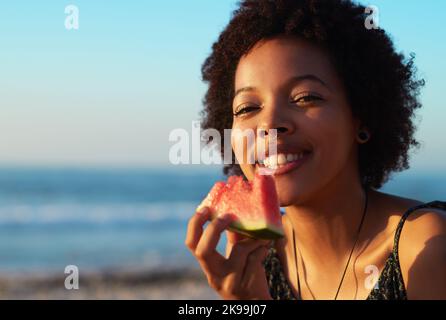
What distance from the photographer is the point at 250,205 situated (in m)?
3.50

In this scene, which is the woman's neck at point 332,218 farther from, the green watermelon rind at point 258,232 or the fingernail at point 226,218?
the fingernail at point 226,218

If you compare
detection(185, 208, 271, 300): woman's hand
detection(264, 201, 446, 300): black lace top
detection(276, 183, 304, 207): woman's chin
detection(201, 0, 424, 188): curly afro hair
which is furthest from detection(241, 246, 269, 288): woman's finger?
detection(201, 0, 424, 188): curly afro hair

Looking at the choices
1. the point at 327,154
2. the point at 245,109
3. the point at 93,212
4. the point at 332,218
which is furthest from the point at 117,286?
the point at 93,212

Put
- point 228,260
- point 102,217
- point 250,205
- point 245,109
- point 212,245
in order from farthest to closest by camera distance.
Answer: point 102,217, point 245,109, point 250,205, point 228,260, point 212,245

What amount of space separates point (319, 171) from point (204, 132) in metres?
1.79

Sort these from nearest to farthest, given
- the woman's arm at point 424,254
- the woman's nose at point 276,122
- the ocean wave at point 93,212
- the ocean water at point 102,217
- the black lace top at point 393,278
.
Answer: the woman's arm at point 424,254 → the woman's nose at point 276,122 → the black lace top at point 393,278 → the ocean water at point 102,217 → the ocean wave at point 93,212

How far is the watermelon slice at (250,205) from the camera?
3258 millimetres

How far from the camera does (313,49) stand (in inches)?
→ 152

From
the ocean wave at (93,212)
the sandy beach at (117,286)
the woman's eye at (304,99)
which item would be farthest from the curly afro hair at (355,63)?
the ocean wave at (93,212)

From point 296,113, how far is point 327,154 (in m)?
0.31

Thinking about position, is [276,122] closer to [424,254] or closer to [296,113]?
[296,113]

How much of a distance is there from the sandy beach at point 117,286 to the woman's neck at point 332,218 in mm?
7022
